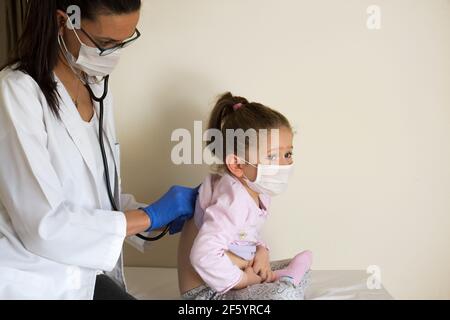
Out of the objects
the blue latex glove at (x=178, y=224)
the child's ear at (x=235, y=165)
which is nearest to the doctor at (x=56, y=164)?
the blue latex glove at (x=178, y=224)

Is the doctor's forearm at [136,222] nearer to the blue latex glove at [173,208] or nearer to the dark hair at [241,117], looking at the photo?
the blue latex glove at [173,208]

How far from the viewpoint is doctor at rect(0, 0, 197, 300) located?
120 centimetres

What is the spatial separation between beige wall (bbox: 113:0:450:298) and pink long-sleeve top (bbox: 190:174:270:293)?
0.36 meters

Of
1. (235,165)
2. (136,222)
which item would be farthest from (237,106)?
(136,222)

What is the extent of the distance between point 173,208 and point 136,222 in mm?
165

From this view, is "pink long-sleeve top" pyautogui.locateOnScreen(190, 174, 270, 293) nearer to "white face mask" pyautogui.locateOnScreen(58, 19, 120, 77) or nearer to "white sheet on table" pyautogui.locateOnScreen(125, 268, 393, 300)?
"white sheet on table" pyautogui.locateOnScreen(125, 268, 393, 300)

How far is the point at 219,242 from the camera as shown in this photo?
139 cm

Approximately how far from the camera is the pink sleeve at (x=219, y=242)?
4.49 ft

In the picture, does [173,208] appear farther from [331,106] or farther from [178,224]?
[331,106]

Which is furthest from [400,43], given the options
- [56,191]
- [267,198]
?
[56,191]

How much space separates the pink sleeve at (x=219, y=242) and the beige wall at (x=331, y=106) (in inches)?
17.0

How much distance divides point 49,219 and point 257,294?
607 millimetres

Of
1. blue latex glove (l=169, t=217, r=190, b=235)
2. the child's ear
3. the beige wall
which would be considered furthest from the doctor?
the beige wall

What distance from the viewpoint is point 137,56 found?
1.81 m
